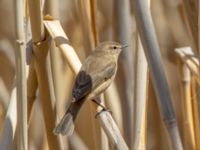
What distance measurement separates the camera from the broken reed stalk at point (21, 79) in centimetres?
142

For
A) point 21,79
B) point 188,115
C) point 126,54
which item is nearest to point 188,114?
point 188,115

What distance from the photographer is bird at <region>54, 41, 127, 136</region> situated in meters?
1.72

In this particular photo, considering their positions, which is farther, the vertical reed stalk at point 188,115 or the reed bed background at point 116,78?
the vertical reed stalk at point 188,115

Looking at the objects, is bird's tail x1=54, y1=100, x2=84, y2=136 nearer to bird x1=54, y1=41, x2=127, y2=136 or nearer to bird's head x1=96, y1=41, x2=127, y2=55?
bird x1=54, y1=41, x2=127, y2=136

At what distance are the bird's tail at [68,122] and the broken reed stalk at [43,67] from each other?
0.07m

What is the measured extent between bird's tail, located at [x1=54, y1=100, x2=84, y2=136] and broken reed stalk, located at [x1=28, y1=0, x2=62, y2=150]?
0.07 m

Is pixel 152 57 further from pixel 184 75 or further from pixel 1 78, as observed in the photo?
pixel 1 78

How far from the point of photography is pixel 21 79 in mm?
1428

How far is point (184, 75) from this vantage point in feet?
6.73

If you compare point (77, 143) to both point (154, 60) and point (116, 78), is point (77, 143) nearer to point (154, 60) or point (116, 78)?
point (116, 78)

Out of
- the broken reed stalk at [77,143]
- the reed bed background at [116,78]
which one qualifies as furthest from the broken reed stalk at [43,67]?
the broken reed stalk at [77,143]

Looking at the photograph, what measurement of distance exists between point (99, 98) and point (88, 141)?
50 cm

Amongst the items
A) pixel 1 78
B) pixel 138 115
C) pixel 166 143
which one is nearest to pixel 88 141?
pixel 166 143

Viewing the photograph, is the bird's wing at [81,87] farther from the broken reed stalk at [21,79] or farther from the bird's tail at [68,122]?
the broken reed stalk at [21,79]
